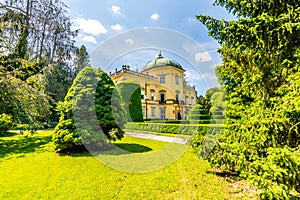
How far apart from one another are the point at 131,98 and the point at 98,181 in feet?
46.7

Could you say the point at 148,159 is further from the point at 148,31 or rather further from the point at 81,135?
the point at 148,31

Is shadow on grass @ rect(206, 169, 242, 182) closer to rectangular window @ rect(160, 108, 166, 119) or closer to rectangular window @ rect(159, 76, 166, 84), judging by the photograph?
rectangular window @ rect(160, 108, 166, 119)

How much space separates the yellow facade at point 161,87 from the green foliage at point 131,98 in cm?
414

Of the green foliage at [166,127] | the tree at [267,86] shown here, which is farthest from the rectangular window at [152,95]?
the tree at [267,86]

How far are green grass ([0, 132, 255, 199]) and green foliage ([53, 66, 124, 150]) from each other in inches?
38.9

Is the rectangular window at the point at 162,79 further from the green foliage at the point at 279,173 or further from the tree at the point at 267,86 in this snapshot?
the green foliage at the point at 279,173

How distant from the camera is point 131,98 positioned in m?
18.2

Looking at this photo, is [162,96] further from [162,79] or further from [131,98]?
[131,98]

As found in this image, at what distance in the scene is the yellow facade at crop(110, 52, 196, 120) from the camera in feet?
77.4

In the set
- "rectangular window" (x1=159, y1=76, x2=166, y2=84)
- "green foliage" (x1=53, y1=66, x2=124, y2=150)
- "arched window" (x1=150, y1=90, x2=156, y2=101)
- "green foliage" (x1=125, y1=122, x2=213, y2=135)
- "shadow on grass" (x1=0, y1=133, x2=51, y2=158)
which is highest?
"rectangular window" (x1=159, y1=76, x2=166, y2=84)

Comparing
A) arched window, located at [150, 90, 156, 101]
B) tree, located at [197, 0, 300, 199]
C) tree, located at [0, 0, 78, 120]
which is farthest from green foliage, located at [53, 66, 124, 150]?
arched window, located at [150, 90, 156, 101]

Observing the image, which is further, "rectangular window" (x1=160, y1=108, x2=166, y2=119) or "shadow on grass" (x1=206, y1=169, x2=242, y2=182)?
"rectangular window" (x1=160, y1=108, x2=166, y2=119)

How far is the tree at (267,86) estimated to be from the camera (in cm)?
241

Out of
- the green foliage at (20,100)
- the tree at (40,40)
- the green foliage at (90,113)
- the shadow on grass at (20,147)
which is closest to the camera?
the green foliage at (90,113)
